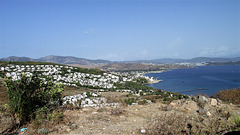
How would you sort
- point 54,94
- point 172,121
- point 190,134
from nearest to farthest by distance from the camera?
point 190,134 → point 172,121 → point 54,94

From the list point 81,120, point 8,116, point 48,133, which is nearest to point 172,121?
point 81,120

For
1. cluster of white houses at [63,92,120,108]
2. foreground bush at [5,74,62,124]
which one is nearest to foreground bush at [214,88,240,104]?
cluster of white houses at [63,92,120,108]

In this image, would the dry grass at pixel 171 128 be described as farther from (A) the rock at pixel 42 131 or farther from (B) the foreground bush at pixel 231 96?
(B) the foreground bush at pixel 231 96

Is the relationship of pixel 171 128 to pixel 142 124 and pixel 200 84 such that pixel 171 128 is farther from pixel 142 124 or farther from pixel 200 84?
pixel 200 84

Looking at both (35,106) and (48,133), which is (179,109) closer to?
(48,133)

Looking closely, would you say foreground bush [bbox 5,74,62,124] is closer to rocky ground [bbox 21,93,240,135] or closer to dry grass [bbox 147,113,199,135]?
rocky ground [bbox 21,93,240,135]

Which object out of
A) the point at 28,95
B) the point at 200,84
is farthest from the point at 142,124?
the point at 200,84

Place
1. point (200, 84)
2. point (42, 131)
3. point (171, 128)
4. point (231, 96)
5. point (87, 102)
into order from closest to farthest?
point (171, 128) < point (42, 131) < point (231, 96) < point (87, 102) < point (200, 84)

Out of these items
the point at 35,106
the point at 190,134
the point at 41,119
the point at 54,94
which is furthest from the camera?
the point at 54,94
